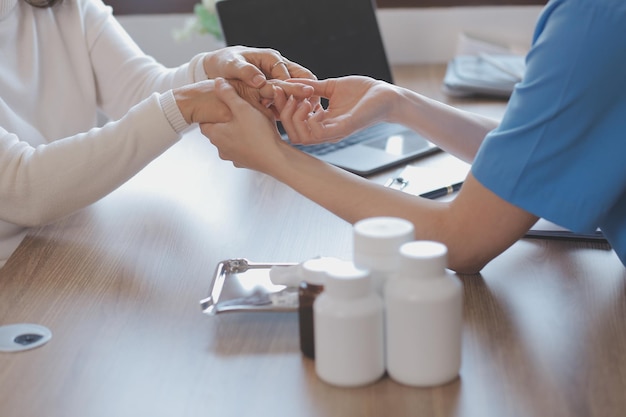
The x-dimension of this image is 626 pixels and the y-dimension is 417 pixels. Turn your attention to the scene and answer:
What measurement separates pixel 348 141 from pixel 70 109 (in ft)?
1.79

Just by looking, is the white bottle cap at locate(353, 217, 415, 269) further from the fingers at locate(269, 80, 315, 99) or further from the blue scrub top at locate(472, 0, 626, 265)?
the fingers at locate(269, 80, 315, 99)

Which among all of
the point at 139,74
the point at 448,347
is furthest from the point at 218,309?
the point at 139,74

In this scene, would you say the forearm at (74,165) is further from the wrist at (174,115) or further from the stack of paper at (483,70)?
the stack of paper at (483,70)

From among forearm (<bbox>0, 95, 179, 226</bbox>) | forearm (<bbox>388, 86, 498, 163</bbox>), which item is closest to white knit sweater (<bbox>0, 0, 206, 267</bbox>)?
forearm (<bbox>0, 95, 179, 226</bbox>)

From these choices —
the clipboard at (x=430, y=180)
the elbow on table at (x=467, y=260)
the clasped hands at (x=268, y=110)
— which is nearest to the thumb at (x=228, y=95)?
the clasped hands at (x=268, y=110)

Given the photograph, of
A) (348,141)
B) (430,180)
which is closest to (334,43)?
(348,141)

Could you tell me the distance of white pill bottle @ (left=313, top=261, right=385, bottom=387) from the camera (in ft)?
2.67

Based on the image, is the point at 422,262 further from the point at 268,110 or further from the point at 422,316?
the point at 268,110

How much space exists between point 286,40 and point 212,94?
0.54 m

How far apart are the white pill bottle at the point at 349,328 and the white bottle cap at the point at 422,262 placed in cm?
4

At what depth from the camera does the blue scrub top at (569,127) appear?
3.34 feet

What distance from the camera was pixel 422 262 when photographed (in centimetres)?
80

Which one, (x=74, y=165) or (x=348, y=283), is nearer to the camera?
(x=348, y=283)

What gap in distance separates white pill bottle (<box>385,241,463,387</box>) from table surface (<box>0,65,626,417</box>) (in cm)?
3
